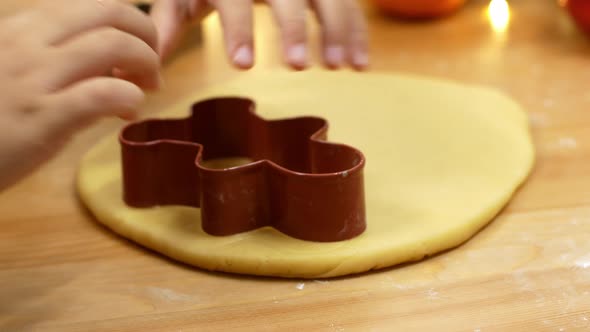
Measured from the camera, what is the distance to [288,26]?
2.13 ft

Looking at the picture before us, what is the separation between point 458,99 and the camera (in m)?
0.85

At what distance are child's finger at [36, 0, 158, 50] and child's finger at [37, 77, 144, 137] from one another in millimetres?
42

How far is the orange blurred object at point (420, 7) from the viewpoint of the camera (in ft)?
3.97

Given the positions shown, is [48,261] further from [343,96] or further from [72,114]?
[343,96]

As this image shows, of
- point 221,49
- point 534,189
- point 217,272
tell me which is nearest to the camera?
point 217,272

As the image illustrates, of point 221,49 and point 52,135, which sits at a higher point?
point 52,135

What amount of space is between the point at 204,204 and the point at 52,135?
0.17 m

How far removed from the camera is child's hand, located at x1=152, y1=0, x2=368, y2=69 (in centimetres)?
64

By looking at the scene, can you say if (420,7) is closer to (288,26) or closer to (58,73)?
(288,26)

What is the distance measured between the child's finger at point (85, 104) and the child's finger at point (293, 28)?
192mm

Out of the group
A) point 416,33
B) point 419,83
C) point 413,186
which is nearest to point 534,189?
point 413,186

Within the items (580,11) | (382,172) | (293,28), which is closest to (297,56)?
(293,28)

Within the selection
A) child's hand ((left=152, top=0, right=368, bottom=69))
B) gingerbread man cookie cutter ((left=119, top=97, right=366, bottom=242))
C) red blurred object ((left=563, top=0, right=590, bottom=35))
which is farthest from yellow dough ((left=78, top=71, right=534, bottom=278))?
A: red blurred object ((left=563, top=0, right=590, bottom=35))

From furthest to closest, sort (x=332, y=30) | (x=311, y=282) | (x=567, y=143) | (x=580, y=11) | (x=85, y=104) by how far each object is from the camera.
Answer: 1. (x=580, y=11)
2. (x=567, y=143)
3. (x=332, y=30)
4. (x=311, y=282)
5. (x=85, y=104)
